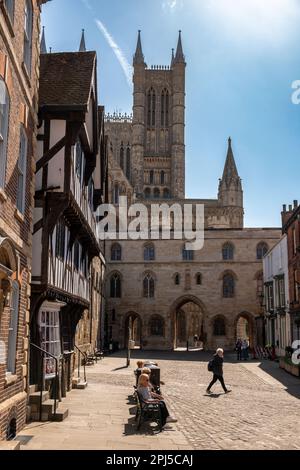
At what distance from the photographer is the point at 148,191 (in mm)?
85625

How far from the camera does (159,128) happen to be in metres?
88.3

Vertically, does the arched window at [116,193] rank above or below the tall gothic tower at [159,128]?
below

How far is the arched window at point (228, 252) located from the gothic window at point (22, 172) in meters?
36.7

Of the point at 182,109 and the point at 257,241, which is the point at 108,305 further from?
the point at 182,109

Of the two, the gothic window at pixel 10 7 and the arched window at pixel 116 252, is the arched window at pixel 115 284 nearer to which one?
the arched window at pixel 116 252

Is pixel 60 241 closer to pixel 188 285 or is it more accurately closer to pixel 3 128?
pixel 3 128

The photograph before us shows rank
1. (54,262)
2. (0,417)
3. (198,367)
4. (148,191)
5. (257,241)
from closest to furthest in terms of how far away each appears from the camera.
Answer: (0,417), (54,262), (198,367), (257,241), (148,191)

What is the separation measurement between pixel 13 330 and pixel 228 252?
3725 cm

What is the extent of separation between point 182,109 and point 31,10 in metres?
77.5

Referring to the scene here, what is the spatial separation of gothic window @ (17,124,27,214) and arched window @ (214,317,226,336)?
37.2 m

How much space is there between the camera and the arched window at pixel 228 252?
4559 centimetres

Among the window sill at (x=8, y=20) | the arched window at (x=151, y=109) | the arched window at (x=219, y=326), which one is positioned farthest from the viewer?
the arched window at (x=151, y=109)

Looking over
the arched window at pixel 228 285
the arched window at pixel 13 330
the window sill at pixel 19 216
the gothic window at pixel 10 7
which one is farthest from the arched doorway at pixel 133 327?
the gothic window at pixel 10 7

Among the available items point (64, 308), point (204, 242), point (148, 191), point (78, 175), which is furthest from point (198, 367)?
point (148, 191)
